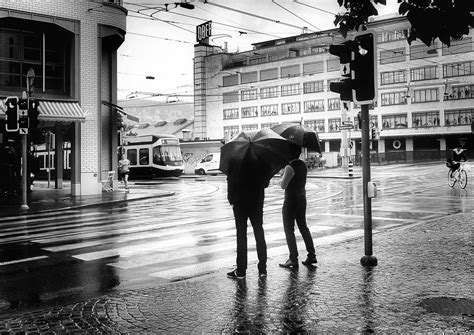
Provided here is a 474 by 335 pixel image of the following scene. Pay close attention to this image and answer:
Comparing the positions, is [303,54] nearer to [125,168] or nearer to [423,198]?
[125,168]

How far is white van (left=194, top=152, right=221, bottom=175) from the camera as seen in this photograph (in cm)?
5004

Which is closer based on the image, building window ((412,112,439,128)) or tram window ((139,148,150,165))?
tram window ((139,148,150,165))

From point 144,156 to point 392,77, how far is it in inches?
1639

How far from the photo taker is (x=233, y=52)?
3583 inches

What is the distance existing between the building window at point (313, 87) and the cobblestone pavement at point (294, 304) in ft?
236

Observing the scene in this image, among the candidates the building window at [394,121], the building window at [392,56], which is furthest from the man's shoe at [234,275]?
the building window at [394,121]

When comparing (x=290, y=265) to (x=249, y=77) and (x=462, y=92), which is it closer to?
(x=462, y=92)

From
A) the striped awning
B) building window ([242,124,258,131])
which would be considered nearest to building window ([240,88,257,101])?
building window ([242,124,258,131])

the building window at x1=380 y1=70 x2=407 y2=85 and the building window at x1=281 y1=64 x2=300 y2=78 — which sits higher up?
the building window at x1=281 y1=64 x2=300 y2=78

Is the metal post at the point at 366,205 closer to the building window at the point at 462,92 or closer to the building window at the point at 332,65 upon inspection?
the building window at the point at 462,92

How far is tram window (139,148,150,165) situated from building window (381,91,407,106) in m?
41.1

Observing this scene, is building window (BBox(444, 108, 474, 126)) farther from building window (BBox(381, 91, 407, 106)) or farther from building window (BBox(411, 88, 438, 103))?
building window (BBox(381, 91, 407, 106))

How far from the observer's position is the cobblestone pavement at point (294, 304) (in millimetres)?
4895

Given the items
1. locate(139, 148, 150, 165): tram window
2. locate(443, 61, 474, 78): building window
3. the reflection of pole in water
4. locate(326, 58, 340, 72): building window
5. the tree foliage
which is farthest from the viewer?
locate(326, 58, 340, 72): building window
